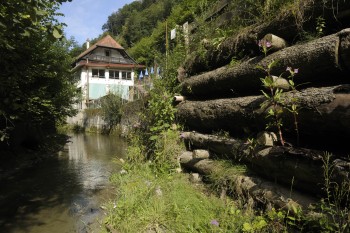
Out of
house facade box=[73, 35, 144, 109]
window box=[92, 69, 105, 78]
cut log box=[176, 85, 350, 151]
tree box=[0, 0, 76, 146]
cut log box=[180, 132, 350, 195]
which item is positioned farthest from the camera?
window box=[92, 69, 105, 78]

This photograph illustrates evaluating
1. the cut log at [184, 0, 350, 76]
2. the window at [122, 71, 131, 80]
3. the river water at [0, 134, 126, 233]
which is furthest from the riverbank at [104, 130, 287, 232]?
the window at [122, 71, 131, 80]

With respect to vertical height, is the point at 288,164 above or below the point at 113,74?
below

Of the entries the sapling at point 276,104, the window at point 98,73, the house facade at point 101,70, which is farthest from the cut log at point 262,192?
the window at point 98,73

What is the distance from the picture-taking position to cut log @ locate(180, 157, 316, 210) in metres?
3.11

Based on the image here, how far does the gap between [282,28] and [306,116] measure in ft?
5.59

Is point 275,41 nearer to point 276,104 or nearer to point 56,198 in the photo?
point 276,104

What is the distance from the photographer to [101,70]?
3638 centimetres

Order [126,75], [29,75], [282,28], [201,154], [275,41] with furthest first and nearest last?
[126,75]
[29,75]
[201,154]
[282,28]
[275,41]

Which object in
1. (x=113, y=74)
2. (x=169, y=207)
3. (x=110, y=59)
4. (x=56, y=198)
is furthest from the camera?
(x=110, y=59)

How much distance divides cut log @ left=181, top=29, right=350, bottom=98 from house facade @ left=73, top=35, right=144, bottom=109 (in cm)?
2855

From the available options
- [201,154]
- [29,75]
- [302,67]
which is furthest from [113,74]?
[302,67]

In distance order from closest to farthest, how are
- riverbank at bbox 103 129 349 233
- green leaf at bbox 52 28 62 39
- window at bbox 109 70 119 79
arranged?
riverbank at bbox 103 129 349 233 < green leaf at bbox 52 28 62 39 < window at bbox 109 70 119 79

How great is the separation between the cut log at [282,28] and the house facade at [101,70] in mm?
27991

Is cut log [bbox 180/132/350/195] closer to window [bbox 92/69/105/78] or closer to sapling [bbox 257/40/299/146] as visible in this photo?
sapling [bbox 257/40/299/146]
